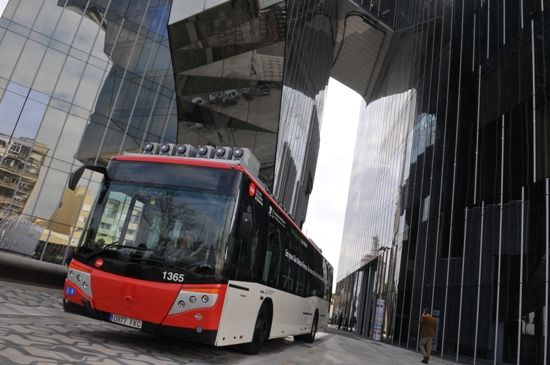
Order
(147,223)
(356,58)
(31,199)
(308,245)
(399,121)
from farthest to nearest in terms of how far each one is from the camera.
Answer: (356,58)
(399,121)
(31,199)
(308,245)
(147,223)

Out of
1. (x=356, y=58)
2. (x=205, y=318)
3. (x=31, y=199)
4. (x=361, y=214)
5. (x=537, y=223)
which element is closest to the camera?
(x=205, y=318)

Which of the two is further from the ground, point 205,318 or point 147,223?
point 147,223

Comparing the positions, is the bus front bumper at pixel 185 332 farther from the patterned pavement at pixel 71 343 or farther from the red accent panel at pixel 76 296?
the red accent panel at pixel 76 296

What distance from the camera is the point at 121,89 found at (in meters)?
29.3

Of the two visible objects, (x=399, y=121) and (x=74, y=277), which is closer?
(x=74, y=277)

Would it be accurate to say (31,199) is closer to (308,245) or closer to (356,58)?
(308,245)

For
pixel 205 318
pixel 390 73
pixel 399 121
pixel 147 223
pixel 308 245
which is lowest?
pixel 205 318

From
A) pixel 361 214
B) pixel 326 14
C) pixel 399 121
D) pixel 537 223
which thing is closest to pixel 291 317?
pixel 537 223

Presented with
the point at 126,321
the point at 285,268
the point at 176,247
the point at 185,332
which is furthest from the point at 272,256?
the point at 126,321

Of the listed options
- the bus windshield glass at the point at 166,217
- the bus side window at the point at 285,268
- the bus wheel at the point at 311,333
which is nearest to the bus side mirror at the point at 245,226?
the bus windshield glass at the point at 166,217

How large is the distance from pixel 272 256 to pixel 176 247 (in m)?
2.68

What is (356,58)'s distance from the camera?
53.9 metres

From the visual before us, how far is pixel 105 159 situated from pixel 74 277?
2228 cm

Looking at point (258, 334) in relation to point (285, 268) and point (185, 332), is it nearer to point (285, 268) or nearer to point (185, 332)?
point (285, 268)
